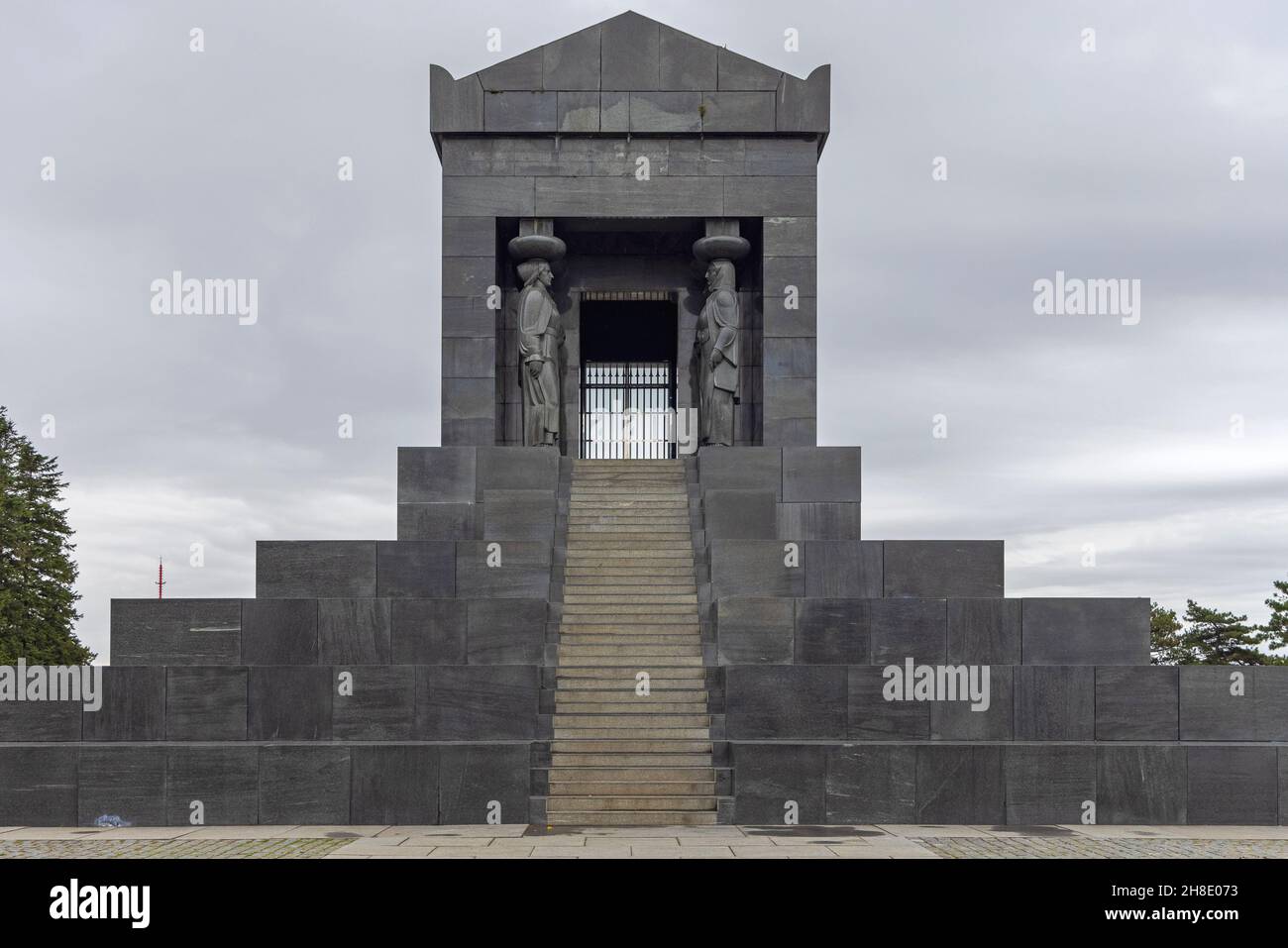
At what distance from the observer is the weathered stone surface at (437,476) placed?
67.5 ft

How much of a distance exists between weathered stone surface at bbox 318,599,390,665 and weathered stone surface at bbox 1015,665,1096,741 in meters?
8.02

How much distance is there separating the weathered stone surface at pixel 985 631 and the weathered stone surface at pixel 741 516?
324 cm

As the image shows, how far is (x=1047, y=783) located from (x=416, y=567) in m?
8.64

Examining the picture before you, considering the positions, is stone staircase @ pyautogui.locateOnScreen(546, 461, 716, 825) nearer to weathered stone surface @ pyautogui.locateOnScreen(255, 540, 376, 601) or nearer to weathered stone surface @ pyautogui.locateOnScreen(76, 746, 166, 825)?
weathered stone surface @ pyautogui.locateOnScreen(255, 540, 376, 601)

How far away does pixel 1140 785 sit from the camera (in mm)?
15500

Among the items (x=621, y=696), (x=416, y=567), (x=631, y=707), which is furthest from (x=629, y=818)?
(x=416, y=567)

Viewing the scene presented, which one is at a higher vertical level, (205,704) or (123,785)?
(205,704)

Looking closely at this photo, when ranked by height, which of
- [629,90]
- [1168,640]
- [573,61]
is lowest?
[1168,640]

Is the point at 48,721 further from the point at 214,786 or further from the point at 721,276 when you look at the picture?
the point at 721,276

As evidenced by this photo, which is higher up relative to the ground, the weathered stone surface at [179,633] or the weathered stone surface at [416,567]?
the weathered stone surface at [416,567]

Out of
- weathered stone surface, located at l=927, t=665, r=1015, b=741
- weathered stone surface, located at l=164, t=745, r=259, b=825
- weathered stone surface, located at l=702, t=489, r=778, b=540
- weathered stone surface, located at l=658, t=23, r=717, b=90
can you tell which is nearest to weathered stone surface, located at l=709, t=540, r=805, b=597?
weathered stone surface, located at l=702, t=489, r=778, b=540

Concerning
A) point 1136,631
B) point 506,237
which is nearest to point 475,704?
point 1136,631

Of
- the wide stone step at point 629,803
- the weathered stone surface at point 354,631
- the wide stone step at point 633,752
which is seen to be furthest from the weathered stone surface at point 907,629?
the weathered stone surface at point 354,631

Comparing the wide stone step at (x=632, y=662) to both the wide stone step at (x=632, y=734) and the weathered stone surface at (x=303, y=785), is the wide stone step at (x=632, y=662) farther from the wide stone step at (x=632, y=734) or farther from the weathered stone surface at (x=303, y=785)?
the weathered stone surface at (x=303, y=785)
